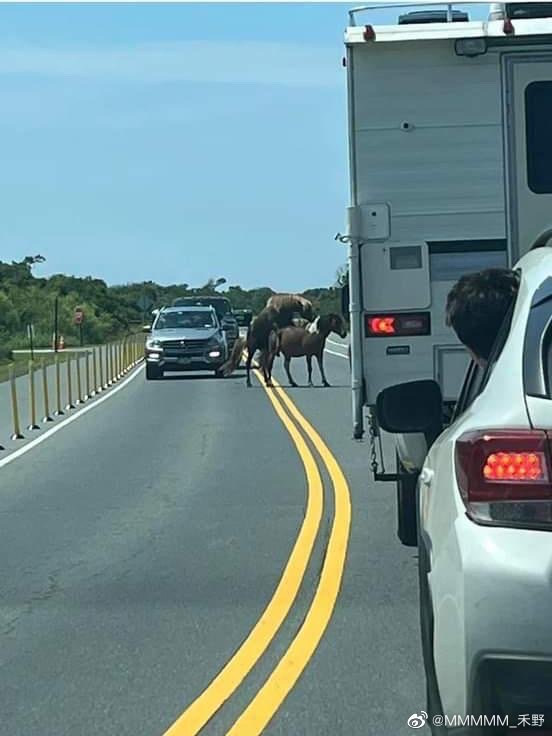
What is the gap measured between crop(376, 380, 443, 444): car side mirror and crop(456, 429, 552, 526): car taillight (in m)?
1.56

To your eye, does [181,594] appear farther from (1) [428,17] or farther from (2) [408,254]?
(1) [428,17]

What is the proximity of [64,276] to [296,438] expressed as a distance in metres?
95.9

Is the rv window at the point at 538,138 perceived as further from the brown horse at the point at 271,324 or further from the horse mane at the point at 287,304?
the horse mane at the point at 287,304

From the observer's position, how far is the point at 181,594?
946cm

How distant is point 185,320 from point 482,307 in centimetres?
3371

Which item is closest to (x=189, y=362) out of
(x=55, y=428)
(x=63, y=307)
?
(x=55, y=428)

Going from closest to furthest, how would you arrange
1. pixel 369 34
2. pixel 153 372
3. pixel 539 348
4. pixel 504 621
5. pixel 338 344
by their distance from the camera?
pixel 504 621, pixel 539 348, pixel 369 34, pixel 153 372, pixel 338 344

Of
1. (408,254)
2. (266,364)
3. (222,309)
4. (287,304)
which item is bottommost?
(266,364)

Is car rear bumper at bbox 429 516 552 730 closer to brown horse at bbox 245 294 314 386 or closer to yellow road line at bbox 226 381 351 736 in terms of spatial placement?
yellow road line at bbox 226 381 351 736

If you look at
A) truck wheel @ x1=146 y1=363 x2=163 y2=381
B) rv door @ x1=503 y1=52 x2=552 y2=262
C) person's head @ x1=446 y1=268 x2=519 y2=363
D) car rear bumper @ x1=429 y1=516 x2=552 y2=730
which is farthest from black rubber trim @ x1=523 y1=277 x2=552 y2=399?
truck wheel @ x1=146 y1=363 x2=163 y2=381

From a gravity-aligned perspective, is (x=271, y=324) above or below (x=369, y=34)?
below

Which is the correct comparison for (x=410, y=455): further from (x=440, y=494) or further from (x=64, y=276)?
(x=64, y=276)

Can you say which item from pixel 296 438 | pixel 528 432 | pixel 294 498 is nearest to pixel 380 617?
pixel 528 432

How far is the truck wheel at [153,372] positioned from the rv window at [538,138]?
2827cm
